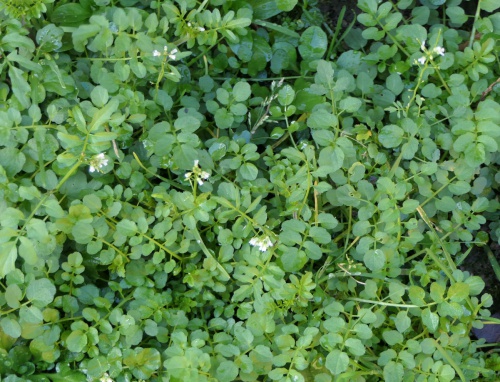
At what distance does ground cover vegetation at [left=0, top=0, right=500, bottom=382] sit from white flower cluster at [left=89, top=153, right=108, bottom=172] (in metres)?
0.02

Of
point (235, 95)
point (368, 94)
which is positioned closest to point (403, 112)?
point (368, 94)

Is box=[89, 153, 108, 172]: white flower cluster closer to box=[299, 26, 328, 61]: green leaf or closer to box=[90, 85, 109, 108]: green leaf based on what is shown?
box=[90, 85, 109, 108]: green leaf

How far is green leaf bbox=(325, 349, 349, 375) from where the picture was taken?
2074 millimetres

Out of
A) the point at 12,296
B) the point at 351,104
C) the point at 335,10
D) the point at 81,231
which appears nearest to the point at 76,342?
the point at 12,296

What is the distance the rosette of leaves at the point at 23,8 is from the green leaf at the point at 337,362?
1.58 m

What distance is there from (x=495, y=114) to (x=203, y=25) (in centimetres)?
115

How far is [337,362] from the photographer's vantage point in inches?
81.9

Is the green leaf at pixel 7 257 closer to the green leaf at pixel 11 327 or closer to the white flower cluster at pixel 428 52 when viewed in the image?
the green leaf at pixel 11 327

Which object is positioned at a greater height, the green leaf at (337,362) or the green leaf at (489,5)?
the green leaf at (489,5)

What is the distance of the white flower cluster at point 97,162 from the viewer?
6.75ft

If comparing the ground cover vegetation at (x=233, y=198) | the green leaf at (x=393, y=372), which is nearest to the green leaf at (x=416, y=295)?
the ground cover vegetation at (x=233, y=198)

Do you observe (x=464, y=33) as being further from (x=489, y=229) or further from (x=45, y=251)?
(x=45, y=251)

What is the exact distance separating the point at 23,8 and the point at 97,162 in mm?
645

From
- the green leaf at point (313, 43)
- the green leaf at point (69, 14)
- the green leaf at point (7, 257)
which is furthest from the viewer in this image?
the green leaf at point (313, 43)
